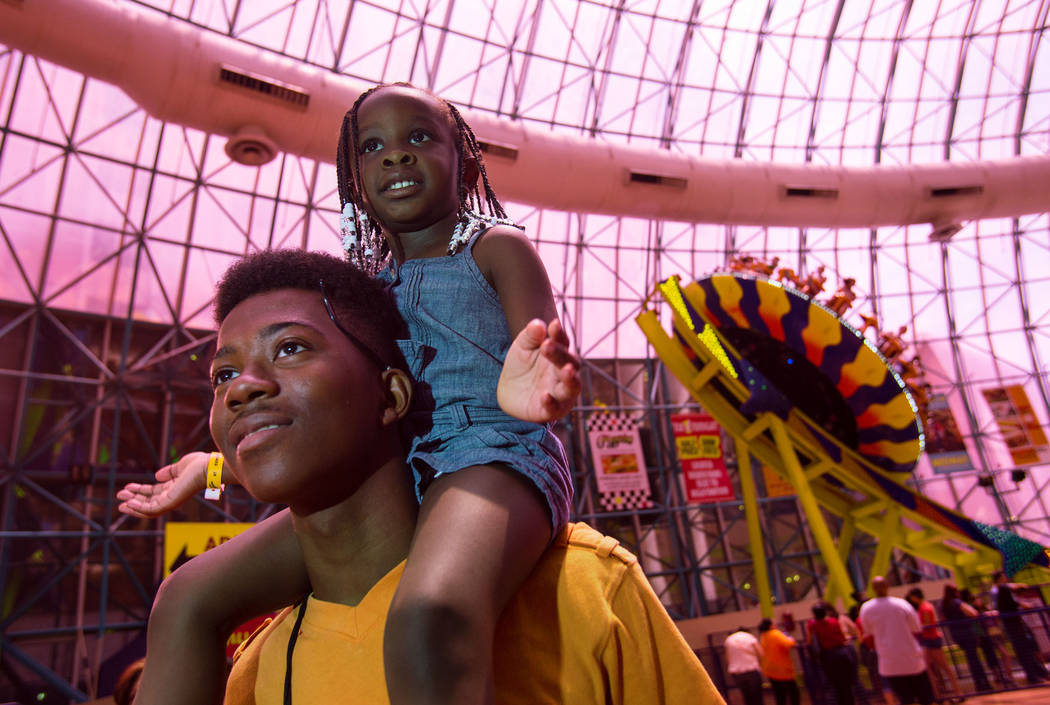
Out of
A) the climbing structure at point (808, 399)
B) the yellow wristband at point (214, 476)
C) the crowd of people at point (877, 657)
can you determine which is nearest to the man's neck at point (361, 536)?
the yellow wristband at point (214, 476)

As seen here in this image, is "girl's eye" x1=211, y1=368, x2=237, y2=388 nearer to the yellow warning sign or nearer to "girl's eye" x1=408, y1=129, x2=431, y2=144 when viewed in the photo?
"girl's eye" x1=408, y1=129, x2=431, y2=144

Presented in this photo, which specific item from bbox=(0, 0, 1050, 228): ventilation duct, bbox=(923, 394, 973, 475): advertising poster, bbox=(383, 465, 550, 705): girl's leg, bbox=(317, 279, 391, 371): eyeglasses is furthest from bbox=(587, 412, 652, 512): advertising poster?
bbox=(383, 465, 550, 705): girl's leg

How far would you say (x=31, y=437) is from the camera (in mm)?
14086

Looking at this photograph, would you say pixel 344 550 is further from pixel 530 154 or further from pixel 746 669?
pixel 530 154

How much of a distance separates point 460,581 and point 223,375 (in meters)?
0.65

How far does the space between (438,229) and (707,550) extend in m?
19.6

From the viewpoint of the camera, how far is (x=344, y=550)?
138 cm

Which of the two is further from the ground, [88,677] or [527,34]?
[527,34]

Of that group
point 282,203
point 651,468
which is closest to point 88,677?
point 282,203

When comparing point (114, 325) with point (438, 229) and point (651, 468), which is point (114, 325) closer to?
point (651, 468)

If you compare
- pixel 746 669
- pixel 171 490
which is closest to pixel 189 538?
pixel 746 669

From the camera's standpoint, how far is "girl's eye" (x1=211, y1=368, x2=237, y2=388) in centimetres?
141

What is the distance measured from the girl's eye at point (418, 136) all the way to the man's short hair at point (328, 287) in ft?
1.01

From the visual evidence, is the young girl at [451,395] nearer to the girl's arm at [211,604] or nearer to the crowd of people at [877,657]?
the girl's arm at [211,604]
